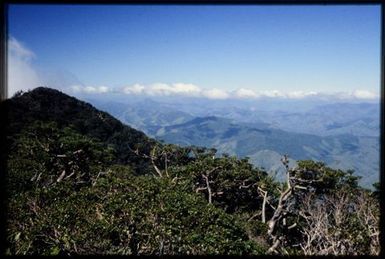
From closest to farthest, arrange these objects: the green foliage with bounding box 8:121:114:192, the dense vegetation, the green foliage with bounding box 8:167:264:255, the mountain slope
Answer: the green foliage with bounding box 8:167:264:255
the dense vegetation
the green foliage with bounding box 8:121:114:192
the mountain slope

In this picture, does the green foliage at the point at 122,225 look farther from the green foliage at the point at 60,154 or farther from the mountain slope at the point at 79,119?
the mountain slope at the point at 79,119

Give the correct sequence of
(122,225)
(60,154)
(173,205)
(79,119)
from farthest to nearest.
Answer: (79,119)
(60,154)
(173,205)
(122,225)

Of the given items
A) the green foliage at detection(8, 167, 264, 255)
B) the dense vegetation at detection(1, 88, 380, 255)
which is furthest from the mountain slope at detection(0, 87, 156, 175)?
the green foliage at detection(8, 167, 264, 255)

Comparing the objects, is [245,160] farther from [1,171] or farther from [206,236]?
[1,171]

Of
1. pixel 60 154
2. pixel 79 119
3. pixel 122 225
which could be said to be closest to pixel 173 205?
pixel 122 225

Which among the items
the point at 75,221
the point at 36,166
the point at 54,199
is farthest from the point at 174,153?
the point at 75,221

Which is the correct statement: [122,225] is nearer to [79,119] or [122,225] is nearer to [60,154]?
[60,154]

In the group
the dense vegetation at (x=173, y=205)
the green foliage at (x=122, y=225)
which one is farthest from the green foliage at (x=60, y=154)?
the green foliage at (x=122, y=225)

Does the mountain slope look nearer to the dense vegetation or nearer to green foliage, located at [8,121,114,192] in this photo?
the dense vegetation

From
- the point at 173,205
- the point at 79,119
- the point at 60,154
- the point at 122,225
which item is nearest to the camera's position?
the point at 122,225

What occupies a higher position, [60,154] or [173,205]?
[173,205]
